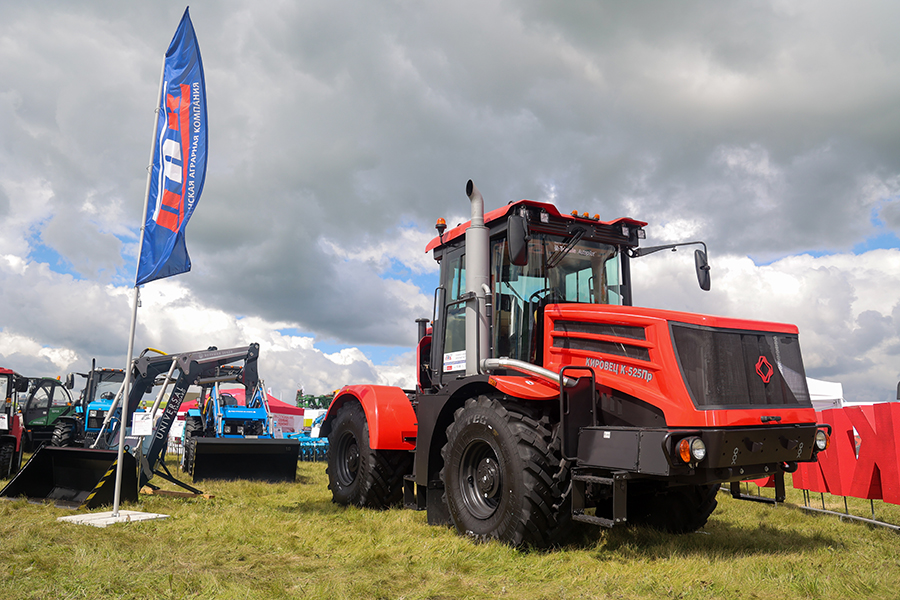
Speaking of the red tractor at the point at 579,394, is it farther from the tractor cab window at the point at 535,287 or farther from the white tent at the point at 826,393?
the white tent at the point at 826,393

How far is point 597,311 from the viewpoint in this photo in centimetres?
545

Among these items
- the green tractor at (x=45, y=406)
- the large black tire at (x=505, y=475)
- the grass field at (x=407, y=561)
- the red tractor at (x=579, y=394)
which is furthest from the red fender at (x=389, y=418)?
the green tractor at (x=45, y=406)

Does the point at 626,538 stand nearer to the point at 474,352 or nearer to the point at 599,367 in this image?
the point at 599,367

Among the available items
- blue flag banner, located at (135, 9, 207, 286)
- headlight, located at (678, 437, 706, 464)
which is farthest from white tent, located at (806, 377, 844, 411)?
blue flag banner, located at (135, 9, 207, 286)

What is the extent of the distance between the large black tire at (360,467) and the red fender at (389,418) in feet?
0.68

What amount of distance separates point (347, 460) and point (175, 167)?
14.2ft

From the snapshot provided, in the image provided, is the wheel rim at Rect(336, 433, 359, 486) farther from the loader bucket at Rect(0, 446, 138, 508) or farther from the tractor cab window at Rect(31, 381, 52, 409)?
the tractor cab window at Rect(31, 381, 52, 409)

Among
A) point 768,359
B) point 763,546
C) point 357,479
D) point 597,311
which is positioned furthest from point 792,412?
point 357,479

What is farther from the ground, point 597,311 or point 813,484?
point 597,311

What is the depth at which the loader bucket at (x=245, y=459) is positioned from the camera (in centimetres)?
1105

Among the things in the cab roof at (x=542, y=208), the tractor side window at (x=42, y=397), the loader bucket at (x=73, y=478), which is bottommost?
the loader bucket at (x=73, y=478)

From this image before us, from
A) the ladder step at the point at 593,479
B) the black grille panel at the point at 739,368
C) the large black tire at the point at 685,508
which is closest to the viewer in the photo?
the ladder step at the point at 593,479

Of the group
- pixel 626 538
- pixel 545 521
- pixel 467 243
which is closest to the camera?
pixel 545 521

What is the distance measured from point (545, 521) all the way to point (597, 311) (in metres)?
1.78
